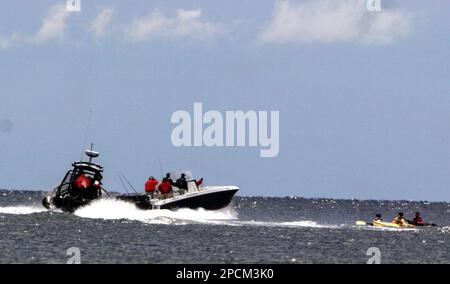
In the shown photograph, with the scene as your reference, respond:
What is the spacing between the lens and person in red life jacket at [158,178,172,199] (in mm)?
64125

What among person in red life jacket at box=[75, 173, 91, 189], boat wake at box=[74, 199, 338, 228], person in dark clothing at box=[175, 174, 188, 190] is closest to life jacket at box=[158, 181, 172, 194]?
person in dark clothing at box=[175, 174, 188, 190]

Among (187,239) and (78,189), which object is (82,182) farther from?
(187,239)

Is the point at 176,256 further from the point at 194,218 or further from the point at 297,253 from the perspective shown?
the point at 194,218

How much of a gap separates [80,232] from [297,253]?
493 inches

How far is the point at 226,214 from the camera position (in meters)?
69.0

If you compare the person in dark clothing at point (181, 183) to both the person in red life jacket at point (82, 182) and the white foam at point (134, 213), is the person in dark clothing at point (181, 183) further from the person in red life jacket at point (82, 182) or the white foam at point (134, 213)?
the person in red life jacket at point (82, 182)

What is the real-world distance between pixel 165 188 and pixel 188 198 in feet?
4.76

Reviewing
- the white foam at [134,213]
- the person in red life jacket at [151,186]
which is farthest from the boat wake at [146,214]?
the person in red life jacket at [151,186]

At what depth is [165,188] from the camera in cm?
6419

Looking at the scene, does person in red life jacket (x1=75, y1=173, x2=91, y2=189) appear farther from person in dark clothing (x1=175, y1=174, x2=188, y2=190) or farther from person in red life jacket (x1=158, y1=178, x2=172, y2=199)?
person in dark clothing (x1=175, y1=174, x2=188, y2=190)

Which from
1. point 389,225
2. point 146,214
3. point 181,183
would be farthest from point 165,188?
point 389,225

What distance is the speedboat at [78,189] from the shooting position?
6378cm
